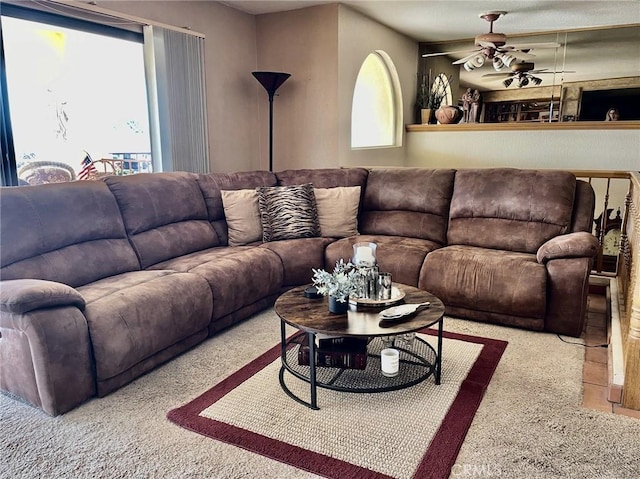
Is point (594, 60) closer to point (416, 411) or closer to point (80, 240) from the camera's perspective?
point (416, 411)

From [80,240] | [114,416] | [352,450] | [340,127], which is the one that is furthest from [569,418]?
[340,127]

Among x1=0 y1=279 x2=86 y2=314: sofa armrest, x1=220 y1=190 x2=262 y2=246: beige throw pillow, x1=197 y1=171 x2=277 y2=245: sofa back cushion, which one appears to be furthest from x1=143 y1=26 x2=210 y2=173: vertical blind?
x1=0 y1=279 x2=86 y2=314: sofa armrest

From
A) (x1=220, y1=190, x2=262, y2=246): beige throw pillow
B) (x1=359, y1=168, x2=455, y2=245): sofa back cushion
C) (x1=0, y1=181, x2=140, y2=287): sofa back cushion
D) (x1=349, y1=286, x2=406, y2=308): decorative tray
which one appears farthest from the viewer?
(x1=359, y1=168, x2=455, y2=245): sofa back cushion

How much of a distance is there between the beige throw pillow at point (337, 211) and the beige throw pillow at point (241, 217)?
53cm

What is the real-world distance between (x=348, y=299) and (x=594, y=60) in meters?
5.57

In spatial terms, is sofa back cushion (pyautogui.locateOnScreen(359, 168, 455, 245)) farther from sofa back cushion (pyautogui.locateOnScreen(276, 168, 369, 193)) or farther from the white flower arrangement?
the white flower arrangement

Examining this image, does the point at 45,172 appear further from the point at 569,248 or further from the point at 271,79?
the point at 569,248

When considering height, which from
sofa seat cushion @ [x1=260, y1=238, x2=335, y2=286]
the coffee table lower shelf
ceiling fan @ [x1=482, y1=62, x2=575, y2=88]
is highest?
ceiling fan @ [x1=482, y1=62, x2=575, y2=88]

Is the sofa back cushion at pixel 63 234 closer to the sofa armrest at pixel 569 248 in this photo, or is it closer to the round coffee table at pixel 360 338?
the round coffee table at pixel 360 338

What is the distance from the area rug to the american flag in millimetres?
2019

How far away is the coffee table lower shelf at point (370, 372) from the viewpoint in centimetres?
216

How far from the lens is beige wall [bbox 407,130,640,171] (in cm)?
526

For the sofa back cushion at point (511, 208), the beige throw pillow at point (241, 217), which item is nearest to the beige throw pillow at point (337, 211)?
the beige throw pillow at point (241, 217)

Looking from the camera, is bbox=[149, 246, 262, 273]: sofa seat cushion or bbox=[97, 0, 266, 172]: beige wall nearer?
bbox=[149, 246, 262, 273]: sofa seat cushion
